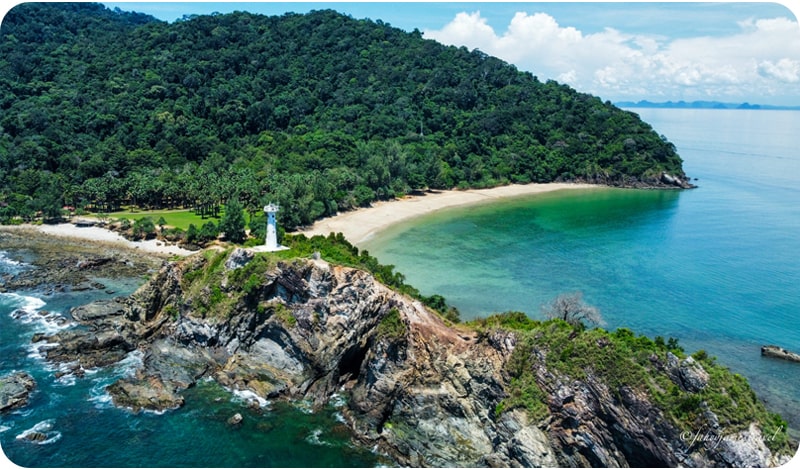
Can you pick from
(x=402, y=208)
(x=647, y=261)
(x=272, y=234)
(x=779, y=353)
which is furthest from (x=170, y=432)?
(x=402, y=208)

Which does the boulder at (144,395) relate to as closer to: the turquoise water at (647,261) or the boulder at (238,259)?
the boulder at (238,259)

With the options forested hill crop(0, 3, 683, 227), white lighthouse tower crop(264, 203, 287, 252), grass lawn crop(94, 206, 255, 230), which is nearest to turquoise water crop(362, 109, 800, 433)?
forested hill crop(0, 3, 683, 227)

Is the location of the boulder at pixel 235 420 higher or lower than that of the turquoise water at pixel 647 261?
lower

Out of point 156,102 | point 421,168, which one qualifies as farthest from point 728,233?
point 156,102

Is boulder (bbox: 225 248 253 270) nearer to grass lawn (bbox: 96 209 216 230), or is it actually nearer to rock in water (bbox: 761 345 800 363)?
grass lawn (bbox: 96 209 216 230)

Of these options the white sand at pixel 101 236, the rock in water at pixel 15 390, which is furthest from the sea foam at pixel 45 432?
the white sand at pixel 101 236

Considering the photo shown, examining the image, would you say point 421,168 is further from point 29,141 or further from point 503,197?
point 29,141

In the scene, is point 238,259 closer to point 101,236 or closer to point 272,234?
point 272,234
